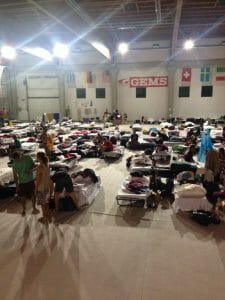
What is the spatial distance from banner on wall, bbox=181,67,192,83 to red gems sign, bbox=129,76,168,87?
1.48 meters

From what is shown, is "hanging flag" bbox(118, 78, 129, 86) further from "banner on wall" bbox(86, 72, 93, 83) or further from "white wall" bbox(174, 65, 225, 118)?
"white wall" bbox(174, 65, 225, 118)

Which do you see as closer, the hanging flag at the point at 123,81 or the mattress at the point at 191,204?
the mattress at the point at 191,204

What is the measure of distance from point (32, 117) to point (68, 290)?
83.4ft

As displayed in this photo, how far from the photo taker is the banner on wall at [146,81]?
2468 centimetres

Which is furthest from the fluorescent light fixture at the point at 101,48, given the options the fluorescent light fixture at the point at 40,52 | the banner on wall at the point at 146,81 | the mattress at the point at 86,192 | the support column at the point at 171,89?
the mattress at the point at 86,192

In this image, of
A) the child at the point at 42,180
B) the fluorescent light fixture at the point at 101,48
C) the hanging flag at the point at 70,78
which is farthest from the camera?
the hanging flag at the point at 70,78

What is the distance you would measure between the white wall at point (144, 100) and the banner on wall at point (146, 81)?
0.88 feet

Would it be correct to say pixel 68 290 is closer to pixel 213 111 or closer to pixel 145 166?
pixel 145 166

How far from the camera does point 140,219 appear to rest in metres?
6.17

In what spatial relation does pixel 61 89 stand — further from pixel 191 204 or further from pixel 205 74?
pixel 191 204

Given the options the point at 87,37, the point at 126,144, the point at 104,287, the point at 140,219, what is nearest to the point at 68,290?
the point at 104,287

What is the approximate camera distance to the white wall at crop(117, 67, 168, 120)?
81.6ft

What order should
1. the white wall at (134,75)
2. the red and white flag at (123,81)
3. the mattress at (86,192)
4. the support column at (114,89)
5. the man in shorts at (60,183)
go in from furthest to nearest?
the red and white flag at (123,81) → the support column at (114,89) → the white wall at (134,75) → the mattress at (86,192) → the man in shorts at (60,183)

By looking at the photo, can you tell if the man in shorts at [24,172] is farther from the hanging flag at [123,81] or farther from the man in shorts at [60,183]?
the hanging flag at [123,81]
